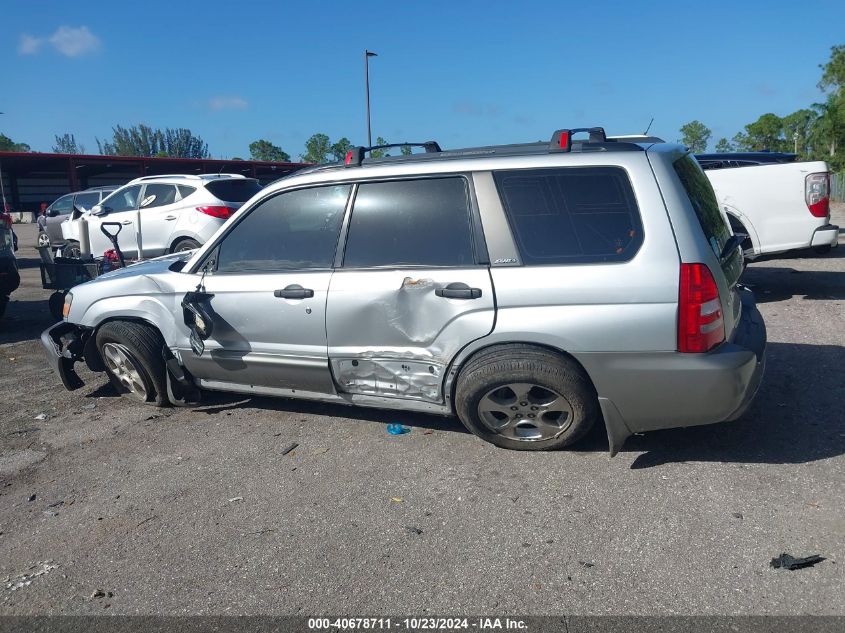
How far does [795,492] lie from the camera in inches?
147

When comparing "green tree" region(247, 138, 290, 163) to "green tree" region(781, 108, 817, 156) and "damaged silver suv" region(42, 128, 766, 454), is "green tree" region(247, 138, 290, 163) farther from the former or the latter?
"damaged silver suv" region(42, 128, 766, 454)

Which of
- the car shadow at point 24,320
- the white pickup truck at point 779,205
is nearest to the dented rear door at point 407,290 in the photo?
the car shadow at point 24,320

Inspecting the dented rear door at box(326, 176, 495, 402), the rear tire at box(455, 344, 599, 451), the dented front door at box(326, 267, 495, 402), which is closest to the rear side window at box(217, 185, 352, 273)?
the dented rear door at box(326, 176, 495, 402)

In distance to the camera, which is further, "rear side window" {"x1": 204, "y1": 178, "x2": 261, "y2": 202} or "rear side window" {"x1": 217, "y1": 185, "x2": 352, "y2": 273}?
"rear side window" {"x1": 204, "y1": 178, "x2": 261, "y2": 202}

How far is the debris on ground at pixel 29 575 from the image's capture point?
330 centimetres

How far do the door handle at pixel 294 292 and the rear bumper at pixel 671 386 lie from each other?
5.88ft

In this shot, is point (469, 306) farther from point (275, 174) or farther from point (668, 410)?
point (275, 174)

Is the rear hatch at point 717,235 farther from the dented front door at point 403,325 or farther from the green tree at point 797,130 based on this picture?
the green tree at point 797,130

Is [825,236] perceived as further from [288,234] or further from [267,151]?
[267,151]

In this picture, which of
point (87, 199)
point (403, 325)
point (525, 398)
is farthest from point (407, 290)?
point (87, 199)

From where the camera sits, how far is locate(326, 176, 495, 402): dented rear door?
4.26 metres

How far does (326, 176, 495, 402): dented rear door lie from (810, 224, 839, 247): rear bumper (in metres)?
6.27

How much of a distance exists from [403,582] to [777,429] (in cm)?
272

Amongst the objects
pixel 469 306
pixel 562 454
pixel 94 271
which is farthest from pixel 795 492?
pixel 94 271
